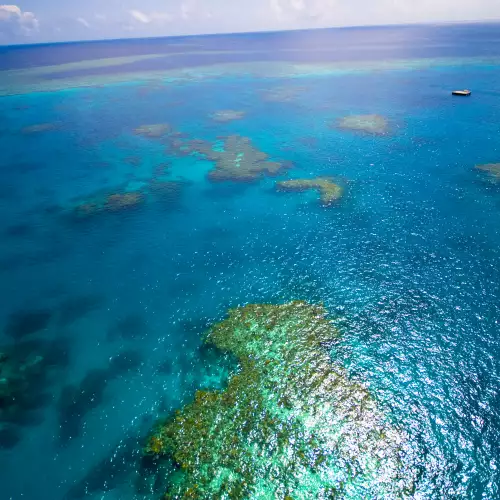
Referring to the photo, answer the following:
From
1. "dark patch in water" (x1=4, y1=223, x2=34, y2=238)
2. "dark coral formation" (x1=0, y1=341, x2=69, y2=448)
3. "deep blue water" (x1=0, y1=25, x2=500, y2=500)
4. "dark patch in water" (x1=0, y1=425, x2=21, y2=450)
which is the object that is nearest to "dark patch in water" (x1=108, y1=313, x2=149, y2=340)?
"deep blue water" (x1=0, y1=25, x2=500, y2=500)

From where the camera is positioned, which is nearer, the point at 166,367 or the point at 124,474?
the point at 124,474

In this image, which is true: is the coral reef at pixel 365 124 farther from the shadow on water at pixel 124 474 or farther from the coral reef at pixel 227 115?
the shadow on water at pixel 124 474

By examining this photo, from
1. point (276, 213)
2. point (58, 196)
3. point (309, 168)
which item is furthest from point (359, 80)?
point (58, 196)

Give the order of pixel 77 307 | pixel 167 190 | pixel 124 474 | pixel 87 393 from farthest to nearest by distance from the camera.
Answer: pixel 167 190 < pixel 77 307 < pixel 87 393 < pixel 124 474

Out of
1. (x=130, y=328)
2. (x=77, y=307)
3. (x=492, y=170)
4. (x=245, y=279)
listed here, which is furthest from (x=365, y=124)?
(x=77, y=307)

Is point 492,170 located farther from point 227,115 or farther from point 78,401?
point 227,115

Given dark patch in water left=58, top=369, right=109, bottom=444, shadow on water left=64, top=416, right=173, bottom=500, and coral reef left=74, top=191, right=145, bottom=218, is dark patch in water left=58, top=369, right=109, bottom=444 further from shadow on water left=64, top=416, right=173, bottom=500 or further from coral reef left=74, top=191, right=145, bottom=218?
coral reef left=74, top=191, right=145, bottom=218

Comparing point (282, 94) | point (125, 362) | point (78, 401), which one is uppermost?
point (282, 94)
